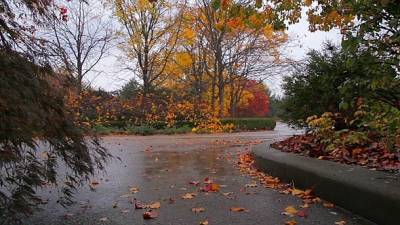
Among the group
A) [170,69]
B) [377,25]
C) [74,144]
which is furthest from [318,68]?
[170,69]

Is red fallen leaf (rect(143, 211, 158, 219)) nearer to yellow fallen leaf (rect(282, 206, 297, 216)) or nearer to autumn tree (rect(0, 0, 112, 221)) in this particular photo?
autumn tree (rect(0, 0, 112, 221))

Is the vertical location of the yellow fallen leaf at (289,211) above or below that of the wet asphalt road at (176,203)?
below

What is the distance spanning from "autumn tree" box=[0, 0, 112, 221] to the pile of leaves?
3253 mm

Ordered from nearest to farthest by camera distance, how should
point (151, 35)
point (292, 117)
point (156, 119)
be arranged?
point (292, 117) < point (156, 119) < point (151, 35)

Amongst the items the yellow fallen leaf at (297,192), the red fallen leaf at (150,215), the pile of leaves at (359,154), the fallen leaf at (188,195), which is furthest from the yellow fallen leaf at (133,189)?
the pile of leaves at (359,154)

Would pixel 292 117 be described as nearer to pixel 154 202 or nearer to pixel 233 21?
pixel 233 21

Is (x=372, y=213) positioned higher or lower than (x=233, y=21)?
lower

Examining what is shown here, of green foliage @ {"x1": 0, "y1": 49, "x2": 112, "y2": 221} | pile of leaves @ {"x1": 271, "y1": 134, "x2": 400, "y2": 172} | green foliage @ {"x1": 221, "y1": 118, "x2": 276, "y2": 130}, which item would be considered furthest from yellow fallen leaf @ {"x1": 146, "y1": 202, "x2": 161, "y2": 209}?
green foliage @ {"x1": 221, "y1": 118, "x2": 276, "y2": 130}

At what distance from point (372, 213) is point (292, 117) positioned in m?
5.19

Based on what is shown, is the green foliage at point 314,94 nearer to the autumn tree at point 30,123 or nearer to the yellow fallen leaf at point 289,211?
the yellow fallen leaf at point 289,211

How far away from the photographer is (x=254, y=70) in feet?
91.4

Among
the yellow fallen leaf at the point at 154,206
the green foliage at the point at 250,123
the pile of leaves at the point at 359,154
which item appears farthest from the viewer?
the green foliage at the point at 250,123

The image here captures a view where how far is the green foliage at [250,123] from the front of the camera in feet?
87.3

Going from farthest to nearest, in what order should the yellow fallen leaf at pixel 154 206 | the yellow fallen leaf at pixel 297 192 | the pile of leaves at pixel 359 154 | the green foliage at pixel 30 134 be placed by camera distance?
1. the pile of leaves at pixel 359 154
2. the yellow fallen leaf at pixel 297 192
3. the yellow fallen leaf at pixel 154 206
4. the green foliage at pixel 30 134
